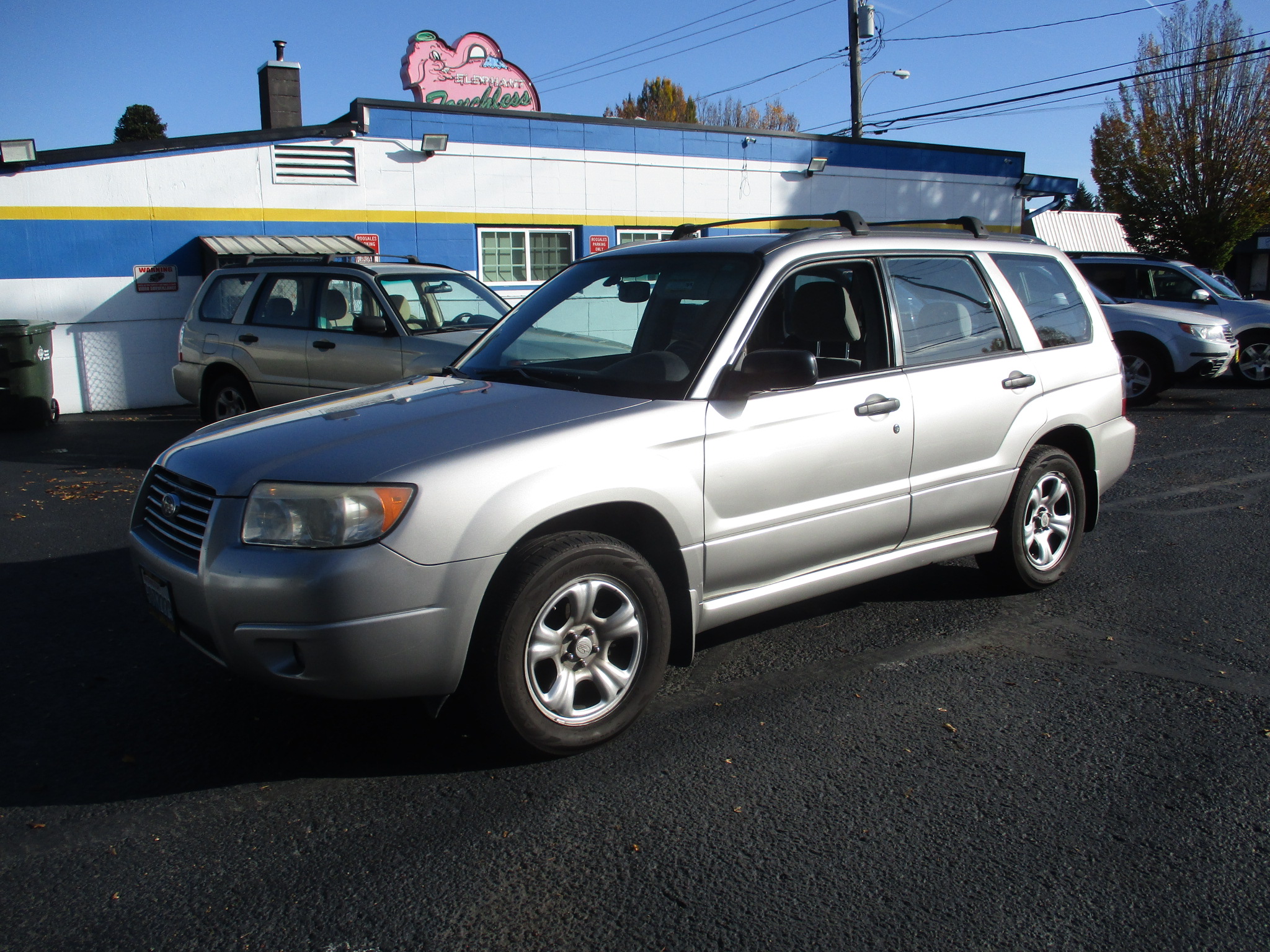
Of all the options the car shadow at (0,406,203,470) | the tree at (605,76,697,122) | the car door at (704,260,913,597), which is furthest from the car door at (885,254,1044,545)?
the tree at (605,76,697,122)

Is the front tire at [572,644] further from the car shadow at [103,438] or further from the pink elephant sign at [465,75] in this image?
the pink elephant sign at [465,75]

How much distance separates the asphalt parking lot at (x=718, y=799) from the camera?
2594 millimetres

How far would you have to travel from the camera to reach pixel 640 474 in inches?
136

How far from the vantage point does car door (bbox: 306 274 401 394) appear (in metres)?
8.79

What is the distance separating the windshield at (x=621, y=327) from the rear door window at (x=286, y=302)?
5.28 metres

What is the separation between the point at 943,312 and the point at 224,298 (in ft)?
25.4

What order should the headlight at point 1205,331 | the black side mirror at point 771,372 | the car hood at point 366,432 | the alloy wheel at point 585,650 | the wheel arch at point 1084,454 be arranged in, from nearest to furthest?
1. the car hood at point 366,432
2. the alloy wheel at point 585,650
3. the black side mirror at point 771,372
4. the wheel arch at point 1084,454
5. the headlight at point 1205,331

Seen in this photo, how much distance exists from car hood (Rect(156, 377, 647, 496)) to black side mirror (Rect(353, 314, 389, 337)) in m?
4.46

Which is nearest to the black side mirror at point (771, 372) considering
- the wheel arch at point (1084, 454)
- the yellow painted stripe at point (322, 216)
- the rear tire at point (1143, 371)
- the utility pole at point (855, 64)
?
the wheel arch at point (1084, 454)

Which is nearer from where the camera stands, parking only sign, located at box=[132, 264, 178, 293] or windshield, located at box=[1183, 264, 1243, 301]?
windshield, located at box=[1183, 264, 1243, 301]

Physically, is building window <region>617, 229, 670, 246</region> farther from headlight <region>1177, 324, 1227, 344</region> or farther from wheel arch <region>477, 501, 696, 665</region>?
wheel arch <region>477, 501, 696, 665</region>

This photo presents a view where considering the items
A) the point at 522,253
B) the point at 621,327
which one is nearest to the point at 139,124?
the point at 522,253

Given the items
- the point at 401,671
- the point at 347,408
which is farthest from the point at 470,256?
the point at 401,671

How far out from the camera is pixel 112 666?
14.2 ft
